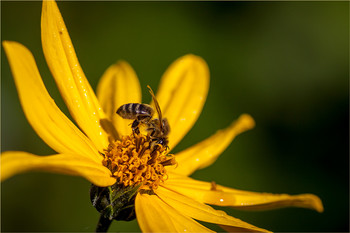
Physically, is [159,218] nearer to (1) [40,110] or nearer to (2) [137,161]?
(2) [137,161]

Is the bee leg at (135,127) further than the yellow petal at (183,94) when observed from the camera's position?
No

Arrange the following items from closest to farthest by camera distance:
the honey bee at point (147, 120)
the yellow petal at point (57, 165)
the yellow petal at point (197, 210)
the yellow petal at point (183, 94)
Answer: the yellow petal at point (57, 165), the yellow petal at point (197, 210), the honey bee at point (147, 120), the yellow petal at point (183, 94)

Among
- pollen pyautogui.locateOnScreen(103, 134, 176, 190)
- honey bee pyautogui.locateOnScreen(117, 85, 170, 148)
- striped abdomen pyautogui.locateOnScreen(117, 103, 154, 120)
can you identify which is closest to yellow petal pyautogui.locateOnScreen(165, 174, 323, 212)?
pollen pyautogui.locateOnScreen(103, 134, 176, 190)

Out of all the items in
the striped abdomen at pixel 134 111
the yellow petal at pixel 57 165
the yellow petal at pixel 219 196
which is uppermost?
the striped abdomen at pixel 134 111

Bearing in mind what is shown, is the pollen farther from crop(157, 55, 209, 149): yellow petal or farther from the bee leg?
crop(157, 55, 209, 149): yellow petal

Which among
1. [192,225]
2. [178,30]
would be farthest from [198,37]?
[192,225]

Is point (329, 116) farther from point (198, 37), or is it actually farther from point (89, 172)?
point (89, 172)

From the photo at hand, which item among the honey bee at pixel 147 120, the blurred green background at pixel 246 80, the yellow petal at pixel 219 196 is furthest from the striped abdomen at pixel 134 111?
the blurred green background at pixel 246 80

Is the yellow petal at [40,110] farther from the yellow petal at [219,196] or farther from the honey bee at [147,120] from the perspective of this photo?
the yellow petal at [219,196]

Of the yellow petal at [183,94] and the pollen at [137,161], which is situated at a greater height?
the yellow petal at [183,94]
